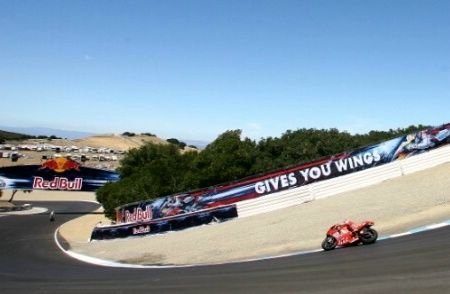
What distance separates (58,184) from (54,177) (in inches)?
40.3

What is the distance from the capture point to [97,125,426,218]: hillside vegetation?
3716 cm

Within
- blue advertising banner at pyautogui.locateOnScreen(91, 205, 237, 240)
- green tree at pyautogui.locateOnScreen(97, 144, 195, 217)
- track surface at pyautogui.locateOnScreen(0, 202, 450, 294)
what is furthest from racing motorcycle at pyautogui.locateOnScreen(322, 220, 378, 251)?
green tree at pyautogui.locateOnScreen(97, 144, 195, 217)

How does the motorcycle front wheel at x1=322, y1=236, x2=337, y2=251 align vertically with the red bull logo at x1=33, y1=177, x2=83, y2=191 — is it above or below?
below

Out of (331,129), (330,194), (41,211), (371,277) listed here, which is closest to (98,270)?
(371,277)

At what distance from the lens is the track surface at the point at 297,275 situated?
942 centimetres

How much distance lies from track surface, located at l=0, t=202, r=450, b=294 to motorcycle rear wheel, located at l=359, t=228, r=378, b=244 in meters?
0.38

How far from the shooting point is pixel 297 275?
37.4 feet

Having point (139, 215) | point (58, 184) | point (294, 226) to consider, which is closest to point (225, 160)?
point (139, 215)

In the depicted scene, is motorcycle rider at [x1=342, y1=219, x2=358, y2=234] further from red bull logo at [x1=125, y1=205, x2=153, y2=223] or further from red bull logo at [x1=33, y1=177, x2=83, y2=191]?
red bull logo at [x1=33, y1=177, x2=83, y2=191]

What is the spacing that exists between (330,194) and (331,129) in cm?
2114

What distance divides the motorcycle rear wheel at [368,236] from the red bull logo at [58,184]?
5293 cm

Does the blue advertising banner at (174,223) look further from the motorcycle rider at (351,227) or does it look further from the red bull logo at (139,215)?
the motorcycle rider at (351,227)

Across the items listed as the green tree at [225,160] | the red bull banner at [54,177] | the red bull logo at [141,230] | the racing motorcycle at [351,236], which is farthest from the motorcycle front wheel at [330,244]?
the red bull banner at [54,177]

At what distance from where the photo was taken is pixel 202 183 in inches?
1441
